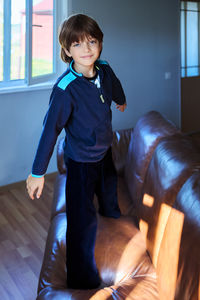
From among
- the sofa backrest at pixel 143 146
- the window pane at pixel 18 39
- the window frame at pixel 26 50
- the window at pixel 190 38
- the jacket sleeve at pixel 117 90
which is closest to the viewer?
the jacket sleeve at pixel 117 90

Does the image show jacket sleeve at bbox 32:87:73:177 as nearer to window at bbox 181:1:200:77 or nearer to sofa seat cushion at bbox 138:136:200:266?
sofa seat cushion at bbox 138:136:200:266

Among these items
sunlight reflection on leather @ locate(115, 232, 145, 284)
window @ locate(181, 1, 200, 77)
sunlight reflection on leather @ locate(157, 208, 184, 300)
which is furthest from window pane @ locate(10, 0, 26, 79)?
window @ locate(181, 1, 200, 77)

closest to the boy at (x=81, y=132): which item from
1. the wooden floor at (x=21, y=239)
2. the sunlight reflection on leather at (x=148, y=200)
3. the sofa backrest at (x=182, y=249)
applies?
the sunlight reflection on leather at (x=148, y=200)

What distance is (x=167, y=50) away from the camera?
482cm

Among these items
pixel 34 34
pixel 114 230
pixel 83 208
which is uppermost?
pixel 34 34

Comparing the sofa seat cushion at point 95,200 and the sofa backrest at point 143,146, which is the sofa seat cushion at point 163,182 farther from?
the sofa seat cushion at point 95,200

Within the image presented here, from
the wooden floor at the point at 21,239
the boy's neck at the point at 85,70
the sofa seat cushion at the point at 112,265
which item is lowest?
the wooden floor at the point at 21,239

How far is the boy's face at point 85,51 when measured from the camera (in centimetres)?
155

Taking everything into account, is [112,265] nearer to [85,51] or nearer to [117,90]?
[117,90]

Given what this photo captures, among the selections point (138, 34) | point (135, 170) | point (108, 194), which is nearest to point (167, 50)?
point (138, 34)

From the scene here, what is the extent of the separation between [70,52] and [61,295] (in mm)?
1016

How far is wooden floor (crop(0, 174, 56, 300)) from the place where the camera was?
2.18m

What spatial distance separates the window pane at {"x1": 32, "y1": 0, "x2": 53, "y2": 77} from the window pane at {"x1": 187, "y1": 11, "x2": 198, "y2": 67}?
2394mm

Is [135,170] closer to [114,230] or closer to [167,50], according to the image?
[114,230]
